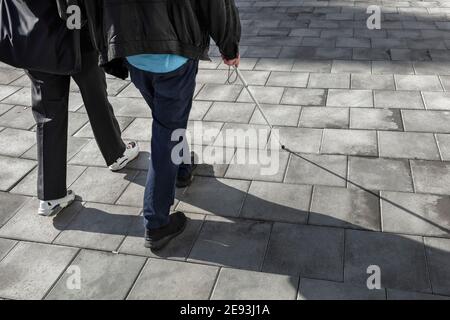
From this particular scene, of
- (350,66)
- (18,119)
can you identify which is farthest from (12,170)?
(350,66)

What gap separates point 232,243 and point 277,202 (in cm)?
58

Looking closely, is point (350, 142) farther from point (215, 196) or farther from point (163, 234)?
point (163, 234)

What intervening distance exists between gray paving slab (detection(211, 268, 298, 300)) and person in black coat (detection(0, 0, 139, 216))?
1.61 m

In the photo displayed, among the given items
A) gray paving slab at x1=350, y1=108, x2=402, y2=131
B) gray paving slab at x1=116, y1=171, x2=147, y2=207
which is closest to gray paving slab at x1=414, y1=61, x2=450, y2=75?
gray paving slab at x1=350, y1=108, x2=402, y2=131

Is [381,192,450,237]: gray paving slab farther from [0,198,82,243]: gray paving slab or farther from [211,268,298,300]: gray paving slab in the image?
[0,198,82,243]: gray paving slab

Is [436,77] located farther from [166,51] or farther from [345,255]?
[166,51]

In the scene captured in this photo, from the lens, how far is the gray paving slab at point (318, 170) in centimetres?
365

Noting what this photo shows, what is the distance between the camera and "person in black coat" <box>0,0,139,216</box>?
115 inches

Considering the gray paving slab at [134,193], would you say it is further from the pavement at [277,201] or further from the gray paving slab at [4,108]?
the gray paving slab at [4,108]

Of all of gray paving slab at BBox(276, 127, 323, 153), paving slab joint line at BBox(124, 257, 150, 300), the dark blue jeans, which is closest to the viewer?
the dark blue jeans

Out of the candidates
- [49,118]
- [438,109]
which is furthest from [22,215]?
[438,109]

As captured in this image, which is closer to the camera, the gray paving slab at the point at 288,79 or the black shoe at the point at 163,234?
the black shoe at the point at 163,234

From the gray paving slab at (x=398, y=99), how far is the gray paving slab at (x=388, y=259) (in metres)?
2.13

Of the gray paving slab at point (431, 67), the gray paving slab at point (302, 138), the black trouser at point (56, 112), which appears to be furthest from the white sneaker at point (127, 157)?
the gray paving slab at point (431, 67)
